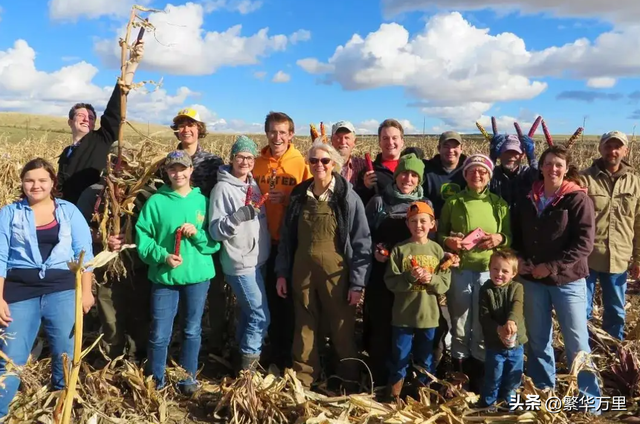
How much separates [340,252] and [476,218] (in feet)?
3.58

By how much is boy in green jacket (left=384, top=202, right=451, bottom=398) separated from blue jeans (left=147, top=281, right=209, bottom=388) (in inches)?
60.5

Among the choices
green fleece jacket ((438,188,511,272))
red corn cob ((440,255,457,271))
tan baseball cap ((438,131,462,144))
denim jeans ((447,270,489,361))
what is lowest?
denim jeans ((447,270,489,361))

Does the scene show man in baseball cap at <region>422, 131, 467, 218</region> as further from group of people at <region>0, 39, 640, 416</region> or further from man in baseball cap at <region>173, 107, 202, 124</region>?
man in baseball cap at <region>173, 107, 202, 124</region>

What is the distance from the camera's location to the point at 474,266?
3.78m

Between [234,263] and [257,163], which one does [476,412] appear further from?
[257,163]

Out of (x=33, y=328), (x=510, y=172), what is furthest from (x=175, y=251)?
(x=510, y=172)

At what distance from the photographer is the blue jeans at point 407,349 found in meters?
3.86

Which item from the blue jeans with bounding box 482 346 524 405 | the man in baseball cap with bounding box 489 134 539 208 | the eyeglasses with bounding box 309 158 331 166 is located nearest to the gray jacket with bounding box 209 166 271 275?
the eyeglasses with bounding box 309 158 331 166

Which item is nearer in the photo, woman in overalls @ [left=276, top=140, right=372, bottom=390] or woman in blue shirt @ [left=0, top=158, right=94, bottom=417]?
woman in blue shirt @ [left=0, top=158, right=94, bottom=417]

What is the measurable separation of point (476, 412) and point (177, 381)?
2422 millimetres

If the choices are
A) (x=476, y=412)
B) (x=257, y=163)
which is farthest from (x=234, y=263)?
(x=476, y=412)

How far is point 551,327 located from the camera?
12.5 ft

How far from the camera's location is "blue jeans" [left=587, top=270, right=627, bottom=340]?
4.52 metres

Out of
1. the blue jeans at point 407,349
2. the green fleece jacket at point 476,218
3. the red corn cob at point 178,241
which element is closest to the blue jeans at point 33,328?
the red corn cob at point 178,241
